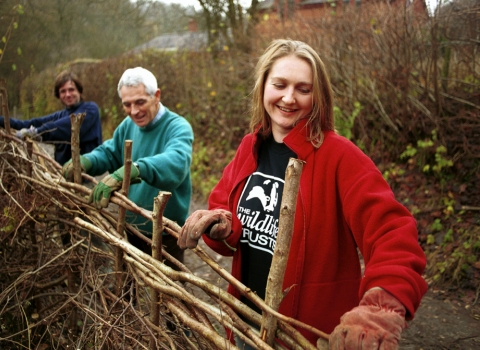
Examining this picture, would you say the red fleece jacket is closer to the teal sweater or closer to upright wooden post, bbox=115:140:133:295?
upright wooden post, bbox=115:140:133:295

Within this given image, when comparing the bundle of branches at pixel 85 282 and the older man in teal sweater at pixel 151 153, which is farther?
the older man in teal sweater at pixel 151 153

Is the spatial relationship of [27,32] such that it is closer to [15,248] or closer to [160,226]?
[15,248]

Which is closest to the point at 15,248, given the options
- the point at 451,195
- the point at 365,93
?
the point at 451,195

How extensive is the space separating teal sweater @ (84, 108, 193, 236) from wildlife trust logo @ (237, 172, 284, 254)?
87cm

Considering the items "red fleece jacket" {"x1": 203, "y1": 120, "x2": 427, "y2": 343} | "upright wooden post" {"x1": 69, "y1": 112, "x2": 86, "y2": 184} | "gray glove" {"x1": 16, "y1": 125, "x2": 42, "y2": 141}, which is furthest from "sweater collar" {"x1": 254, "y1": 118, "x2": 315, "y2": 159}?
"gray glove" {"x1": 16, "y1": 125, "x2": 42, "y2": 141}

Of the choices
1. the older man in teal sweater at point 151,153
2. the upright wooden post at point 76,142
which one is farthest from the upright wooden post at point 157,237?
the upright wooden post at point 76,142

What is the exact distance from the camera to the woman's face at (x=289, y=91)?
1.63 metres

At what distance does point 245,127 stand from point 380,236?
738 cm

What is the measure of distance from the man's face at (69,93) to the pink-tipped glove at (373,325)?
398 centimetres

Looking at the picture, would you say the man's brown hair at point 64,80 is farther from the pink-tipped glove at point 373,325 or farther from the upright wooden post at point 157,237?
the pink-tipped glove at point 373,325

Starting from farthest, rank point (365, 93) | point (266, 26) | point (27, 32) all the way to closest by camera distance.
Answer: point (266, 26) < point (27, 32) < point (365, 93)

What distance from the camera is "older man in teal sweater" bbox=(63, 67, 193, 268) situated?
2549mm

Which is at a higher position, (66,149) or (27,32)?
(27,32)

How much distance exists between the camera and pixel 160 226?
5.59 ft
